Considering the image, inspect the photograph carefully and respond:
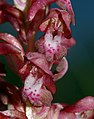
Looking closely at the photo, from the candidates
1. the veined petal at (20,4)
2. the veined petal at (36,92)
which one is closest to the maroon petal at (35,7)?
the veined petal at (20,4)

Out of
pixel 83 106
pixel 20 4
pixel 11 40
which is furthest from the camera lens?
pixel 83 106

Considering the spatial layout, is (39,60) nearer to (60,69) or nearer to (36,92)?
(36,92)

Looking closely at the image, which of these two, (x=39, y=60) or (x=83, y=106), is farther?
(x=83, y=106)

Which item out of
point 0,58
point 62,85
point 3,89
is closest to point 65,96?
point 62,85

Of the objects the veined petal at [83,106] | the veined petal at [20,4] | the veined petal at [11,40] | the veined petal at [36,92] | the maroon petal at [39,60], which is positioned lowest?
the veined petal at [83,106]

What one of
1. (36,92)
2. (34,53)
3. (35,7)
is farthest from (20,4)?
(36,92)

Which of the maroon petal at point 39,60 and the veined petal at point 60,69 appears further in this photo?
the veined petal at point 60,69

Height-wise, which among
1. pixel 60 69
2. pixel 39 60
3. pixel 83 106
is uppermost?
pixel 39 60

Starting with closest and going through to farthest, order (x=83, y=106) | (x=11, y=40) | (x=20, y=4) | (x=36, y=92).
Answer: (x=36, y=92)
(x=11, y=40)
(x=20, y=4)
(x=83, y=106)

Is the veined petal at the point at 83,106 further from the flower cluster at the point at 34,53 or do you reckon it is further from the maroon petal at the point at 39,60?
the maroon petal at the point at 39,60
